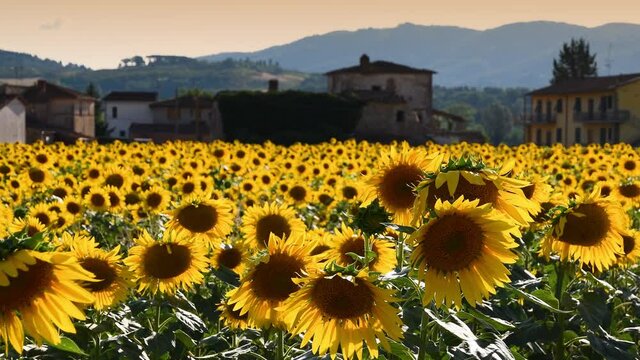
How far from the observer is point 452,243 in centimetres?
380

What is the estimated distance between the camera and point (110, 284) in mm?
5363

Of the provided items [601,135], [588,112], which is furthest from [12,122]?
[601,135]

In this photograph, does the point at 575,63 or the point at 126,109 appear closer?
the point at 575,63

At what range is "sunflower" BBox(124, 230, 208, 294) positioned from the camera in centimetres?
569

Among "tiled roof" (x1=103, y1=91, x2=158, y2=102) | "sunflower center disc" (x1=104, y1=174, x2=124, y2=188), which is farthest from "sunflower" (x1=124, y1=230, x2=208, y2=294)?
"tiled roof" (x1=103, y1=91, x2=158, y2=102)

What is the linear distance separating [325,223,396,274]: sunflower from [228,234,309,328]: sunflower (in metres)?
0.95

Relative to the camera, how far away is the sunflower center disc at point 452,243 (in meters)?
3.75

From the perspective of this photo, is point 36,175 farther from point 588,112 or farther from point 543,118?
point 543,118

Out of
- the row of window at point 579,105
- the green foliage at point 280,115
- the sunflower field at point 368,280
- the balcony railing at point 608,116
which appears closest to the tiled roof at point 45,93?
the green foliage at point 280,115

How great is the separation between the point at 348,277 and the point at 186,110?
382 ft

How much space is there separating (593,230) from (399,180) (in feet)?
3.58

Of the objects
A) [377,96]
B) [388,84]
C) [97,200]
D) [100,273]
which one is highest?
[388,84]

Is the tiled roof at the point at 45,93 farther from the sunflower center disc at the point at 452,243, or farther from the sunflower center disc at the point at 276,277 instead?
the sunflower center disc at the point at 452,243

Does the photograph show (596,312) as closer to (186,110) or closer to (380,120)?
(380,120)
